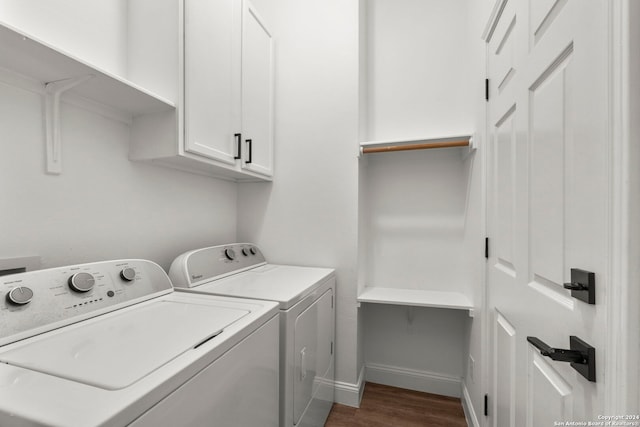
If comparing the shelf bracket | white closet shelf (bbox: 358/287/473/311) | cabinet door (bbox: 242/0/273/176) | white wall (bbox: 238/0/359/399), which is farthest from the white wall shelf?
white closet shelf (bbox: 358/287/473/311)

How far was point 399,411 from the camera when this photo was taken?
1865 millimetres

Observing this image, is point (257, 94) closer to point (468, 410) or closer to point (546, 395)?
point (546, 395)

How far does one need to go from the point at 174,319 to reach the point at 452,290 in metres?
1.87

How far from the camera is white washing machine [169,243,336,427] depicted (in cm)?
120

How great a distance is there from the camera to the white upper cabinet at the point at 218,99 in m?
1.29

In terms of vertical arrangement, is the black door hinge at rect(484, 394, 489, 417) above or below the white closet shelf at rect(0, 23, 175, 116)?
below

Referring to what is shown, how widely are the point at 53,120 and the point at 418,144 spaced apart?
1913mm

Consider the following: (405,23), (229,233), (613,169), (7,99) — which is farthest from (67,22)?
(405,23)

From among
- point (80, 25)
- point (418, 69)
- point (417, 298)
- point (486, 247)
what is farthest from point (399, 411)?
point (80, 25)

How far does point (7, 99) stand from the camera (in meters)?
0.96

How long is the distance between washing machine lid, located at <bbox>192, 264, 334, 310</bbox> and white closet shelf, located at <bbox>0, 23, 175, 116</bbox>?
896 mm

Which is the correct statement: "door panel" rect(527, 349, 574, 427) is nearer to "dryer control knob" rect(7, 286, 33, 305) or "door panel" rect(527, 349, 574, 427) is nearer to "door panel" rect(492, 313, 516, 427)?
"door panel" rect(492, 313, 516, 427)

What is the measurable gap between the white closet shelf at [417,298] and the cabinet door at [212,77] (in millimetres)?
1335

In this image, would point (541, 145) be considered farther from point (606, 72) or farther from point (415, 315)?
point (415, 315)
